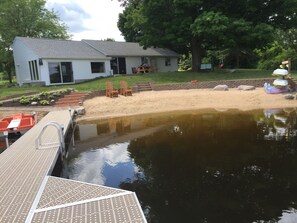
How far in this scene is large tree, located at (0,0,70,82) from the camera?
1366 inches

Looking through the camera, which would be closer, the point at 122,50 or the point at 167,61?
the point at 122,50

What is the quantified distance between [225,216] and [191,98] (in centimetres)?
1362

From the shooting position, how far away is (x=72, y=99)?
17781mm

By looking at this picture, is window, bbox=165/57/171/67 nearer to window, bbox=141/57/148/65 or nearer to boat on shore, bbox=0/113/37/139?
window, bbox=141/57/148/65

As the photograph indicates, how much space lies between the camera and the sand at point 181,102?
1608cm

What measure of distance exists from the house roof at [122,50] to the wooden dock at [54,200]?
79.8ft

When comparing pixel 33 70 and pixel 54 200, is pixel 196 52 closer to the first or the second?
pixel 33 70

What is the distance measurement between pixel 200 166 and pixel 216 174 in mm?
612

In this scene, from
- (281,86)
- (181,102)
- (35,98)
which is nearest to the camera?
(35,98)

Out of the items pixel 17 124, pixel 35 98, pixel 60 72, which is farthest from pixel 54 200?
pixel 60 72

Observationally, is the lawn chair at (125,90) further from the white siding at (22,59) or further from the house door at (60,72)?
the white siding at (22,59)

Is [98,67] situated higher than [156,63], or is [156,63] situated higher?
[156,63]

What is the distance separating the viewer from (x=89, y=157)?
27.8 ft

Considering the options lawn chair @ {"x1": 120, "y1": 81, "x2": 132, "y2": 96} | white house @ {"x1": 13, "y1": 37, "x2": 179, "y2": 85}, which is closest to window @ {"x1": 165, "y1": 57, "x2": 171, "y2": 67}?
white house @ {"x1": 13, "y1": 37, "x2": 179, "y2": 85}
